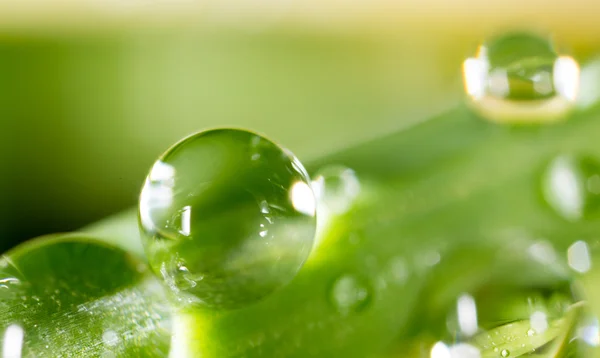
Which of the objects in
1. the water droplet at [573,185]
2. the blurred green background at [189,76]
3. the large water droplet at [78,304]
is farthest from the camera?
the blurred green background at [189,76]

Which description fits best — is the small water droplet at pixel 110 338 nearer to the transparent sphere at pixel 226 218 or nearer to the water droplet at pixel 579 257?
the transparent sphere at pixel 226 218

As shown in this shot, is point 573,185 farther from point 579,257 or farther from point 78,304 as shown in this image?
point 78,304

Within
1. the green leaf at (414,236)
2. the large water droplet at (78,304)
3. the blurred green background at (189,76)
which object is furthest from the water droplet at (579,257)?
the blurred green background at (189,76)

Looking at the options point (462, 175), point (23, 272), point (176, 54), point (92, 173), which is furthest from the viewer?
point (176, 54)

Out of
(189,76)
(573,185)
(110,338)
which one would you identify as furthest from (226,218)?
(189,76)

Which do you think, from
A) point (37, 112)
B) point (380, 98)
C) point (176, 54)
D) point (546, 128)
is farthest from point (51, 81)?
point (546, 128)

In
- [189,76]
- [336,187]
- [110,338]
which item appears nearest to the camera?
[110,338]

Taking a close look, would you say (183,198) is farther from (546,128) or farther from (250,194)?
(546,128)

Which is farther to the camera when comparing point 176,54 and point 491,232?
point 176,54
